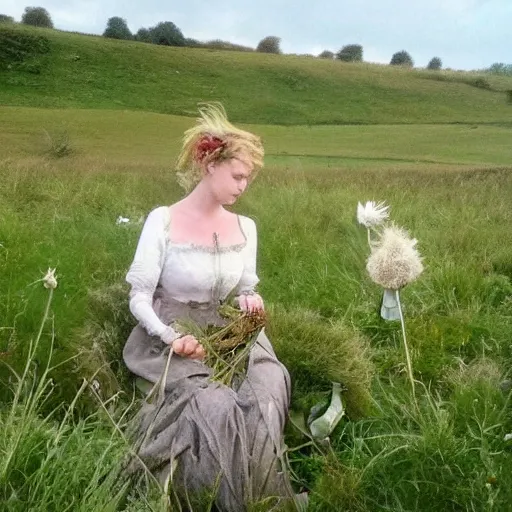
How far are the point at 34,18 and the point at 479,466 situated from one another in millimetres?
5833

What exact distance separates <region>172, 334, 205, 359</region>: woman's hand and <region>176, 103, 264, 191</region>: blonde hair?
2.33ft

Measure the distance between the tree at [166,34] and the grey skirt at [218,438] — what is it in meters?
4.50

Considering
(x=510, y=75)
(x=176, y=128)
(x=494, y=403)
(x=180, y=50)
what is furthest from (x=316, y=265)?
(x=510, y=75)

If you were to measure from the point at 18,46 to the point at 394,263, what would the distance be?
549 centimetres

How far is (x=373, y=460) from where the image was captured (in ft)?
10.3

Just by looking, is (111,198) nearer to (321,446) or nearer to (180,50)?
(180,50)

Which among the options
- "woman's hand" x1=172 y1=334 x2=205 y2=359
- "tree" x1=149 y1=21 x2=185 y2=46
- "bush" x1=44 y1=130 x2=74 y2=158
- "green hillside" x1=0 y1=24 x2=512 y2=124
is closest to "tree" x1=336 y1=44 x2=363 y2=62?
"green hillside" x1=0 y1=24 x2=512 y2=124

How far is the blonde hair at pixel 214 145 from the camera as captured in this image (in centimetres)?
351

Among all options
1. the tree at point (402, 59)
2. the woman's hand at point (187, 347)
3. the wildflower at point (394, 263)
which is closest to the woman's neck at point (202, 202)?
the woman's hand at point (187, 347)

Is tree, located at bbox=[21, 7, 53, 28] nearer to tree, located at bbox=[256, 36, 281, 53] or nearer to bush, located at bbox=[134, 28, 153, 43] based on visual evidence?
bush, located at bbox=[134, 28, 153, 43]

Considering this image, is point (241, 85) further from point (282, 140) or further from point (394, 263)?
point (394, 263)

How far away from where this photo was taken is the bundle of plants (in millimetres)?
3369

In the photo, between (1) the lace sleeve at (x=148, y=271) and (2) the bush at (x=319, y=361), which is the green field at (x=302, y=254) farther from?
(1) the lace sleeve at (x=148, y=271)

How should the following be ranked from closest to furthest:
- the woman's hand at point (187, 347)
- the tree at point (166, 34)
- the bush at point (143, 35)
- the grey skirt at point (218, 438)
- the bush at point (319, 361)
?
the grey skirt at point (218, 438)
the woman's hand at point (187, 347)
the bush at point (319, 361)
the tree at point (166, 34)
the bush at point (143, 35)
